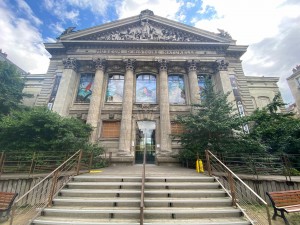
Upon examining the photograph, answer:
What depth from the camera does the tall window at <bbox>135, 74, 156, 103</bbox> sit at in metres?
16.5

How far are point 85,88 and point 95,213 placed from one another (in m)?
14.9

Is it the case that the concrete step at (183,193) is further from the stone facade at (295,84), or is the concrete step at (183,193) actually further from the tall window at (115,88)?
the stone facade at (295,84)

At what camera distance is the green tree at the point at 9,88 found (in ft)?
44.0

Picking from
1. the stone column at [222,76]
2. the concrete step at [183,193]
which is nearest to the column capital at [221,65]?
the stone column at [222,76]

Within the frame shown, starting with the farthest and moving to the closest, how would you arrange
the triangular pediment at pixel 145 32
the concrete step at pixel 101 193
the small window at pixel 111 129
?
the triangular pediment at pixel 145 32 < the small window at pixel 111 129 < the concrete step at pixel 101 193

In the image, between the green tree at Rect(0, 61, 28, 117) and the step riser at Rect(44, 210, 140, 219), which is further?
the green tree at Rect(0, 61, 28, 117)

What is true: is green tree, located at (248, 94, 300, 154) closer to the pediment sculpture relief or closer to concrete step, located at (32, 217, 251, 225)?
concrete step, located at (32, 217, 251, 225)

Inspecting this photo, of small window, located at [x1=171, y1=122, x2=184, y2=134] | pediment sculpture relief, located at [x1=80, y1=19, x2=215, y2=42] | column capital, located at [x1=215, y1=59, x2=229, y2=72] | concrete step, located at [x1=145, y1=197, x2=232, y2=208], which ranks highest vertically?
pediment sculpture relief, located at [x1=80, y1=19, x2=215, y2=42]

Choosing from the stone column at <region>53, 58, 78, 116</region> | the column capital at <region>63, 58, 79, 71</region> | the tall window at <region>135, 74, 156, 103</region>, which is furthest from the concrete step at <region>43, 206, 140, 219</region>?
the column capital at <region>63, 58, 79, 71</region>

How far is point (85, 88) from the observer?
16953 mm

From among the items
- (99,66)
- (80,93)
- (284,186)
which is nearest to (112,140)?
(80,93)

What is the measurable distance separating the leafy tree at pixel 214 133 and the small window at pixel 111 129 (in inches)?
271

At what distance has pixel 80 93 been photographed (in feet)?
55.0

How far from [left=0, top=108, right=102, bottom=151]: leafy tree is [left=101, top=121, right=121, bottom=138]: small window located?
15.8ft
